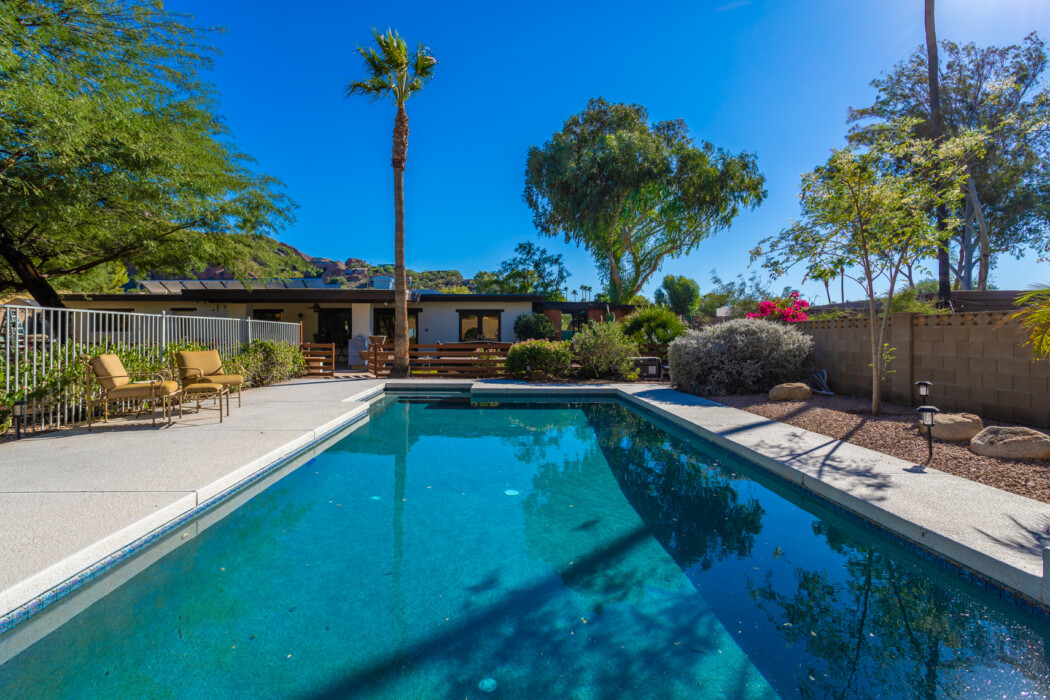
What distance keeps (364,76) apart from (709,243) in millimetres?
18940

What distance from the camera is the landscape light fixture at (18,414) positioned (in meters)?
5.54

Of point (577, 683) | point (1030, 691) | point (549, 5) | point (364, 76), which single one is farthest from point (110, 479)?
point (549, 5)

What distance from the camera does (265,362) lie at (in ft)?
39.3

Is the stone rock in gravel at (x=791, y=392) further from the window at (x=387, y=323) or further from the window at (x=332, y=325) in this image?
the window at (x=332, y=325)

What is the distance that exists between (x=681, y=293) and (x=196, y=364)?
1436 inches

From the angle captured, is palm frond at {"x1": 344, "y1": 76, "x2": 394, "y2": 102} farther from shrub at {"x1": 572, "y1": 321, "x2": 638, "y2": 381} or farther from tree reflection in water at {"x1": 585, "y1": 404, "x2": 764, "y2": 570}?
tree reflection in water at {"x1": 585, "y1": 404, "x2": 764, "y2": 570}

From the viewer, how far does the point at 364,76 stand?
1294cm

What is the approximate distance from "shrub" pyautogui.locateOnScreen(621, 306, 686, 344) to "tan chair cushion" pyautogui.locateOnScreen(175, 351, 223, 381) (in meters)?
11.4

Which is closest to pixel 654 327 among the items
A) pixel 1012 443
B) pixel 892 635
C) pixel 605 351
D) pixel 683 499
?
pixel 605 351

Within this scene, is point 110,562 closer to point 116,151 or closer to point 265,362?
point 116,151

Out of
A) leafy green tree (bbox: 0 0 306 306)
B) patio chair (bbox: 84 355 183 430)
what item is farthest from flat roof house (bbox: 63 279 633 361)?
patio chair (bbox: 84 355 183 430)

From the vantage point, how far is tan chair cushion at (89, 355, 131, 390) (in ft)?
20.0

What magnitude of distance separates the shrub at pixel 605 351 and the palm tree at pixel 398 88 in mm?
5464

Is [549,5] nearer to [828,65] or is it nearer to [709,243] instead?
[828,65]
